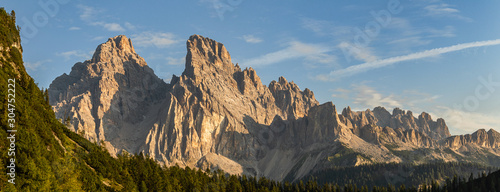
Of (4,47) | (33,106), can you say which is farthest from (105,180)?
(4,47)

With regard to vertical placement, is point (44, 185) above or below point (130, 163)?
below

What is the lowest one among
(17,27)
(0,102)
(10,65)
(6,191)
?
(6,191)

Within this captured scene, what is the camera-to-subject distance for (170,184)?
611 feet

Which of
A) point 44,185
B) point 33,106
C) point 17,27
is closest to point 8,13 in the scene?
point 17,27

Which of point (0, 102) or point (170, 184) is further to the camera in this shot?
point (170, 184)

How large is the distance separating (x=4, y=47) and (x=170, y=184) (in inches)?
3219

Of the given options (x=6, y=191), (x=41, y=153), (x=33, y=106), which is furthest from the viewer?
(x=33, y=106)

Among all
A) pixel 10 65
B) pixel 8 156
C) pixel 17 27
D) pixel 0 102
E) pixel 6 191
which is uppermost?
pixel 17 27

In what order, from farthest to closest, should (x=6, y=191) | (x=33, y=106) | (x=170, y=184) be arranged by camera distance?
(x=170, y=184), (x=33, y=106), (x=6, y=191)

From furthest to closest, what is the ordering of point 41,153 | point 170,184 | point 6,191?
point 170,184
point 41,153
point 6,191

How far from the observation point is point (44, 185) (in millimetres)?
95562

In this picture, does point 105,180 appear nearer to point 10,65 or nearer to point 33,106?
point 33,106

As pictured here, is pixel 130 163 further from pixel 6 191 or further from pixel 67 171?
pixel 6 191

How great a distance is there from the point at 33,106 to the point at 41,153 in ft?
113
